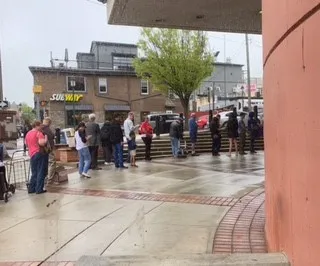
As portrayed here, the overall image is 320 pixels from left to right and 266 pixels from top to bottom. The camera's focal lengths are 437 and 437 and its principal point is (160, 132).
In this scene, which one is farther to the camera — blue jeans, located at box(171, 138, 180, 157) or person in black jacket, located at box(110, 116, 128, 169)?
blue jeans, located at box(171, 138, 180, 157)

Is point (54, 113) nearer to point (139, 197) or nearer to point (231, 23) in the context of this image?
point (231, 23)

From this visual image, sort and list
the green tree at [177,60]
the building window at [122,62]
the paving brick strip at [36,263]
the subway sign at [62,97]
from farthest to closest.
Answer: the building window at [122,62], the subway sign at [62,97], the green tree at [177,60], the paving brick strip at [36,263]

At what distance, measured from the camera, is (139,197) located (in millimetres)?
8461

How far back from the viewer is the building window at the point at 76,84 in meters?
41.2

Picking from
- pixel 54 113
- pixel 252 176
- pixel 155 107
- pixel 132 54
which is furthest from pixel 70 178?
pixel 132 54

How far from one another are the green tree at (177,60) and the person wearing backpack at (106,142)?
1486 centimetres

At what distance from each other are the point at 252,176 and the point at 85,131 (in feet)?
15.7

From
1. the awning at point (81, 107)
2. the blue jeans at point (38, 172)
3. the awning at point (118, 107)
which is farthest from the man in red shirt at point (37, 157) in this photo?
the awning at point (118, 107)

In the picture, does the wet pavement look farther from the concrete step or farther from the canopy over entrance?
the canopy over entrance

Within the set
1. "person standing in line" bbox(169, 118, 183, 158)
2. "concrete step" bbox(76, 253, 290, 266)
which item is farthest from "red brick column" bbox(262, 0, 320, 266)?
"person standing in line" bbox(169, 118, 183, 158)

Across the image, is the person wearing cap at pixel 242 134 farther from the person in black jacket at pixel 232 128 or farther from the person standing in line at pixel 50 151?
the person standing in line at pixel 50 151

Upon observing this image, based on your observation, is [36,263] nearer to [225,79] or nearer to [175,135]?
[175,135]

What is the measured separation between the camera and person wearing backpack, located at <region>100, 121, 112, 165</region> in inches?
522

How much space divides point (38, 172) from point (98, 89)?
33730 millimetres
